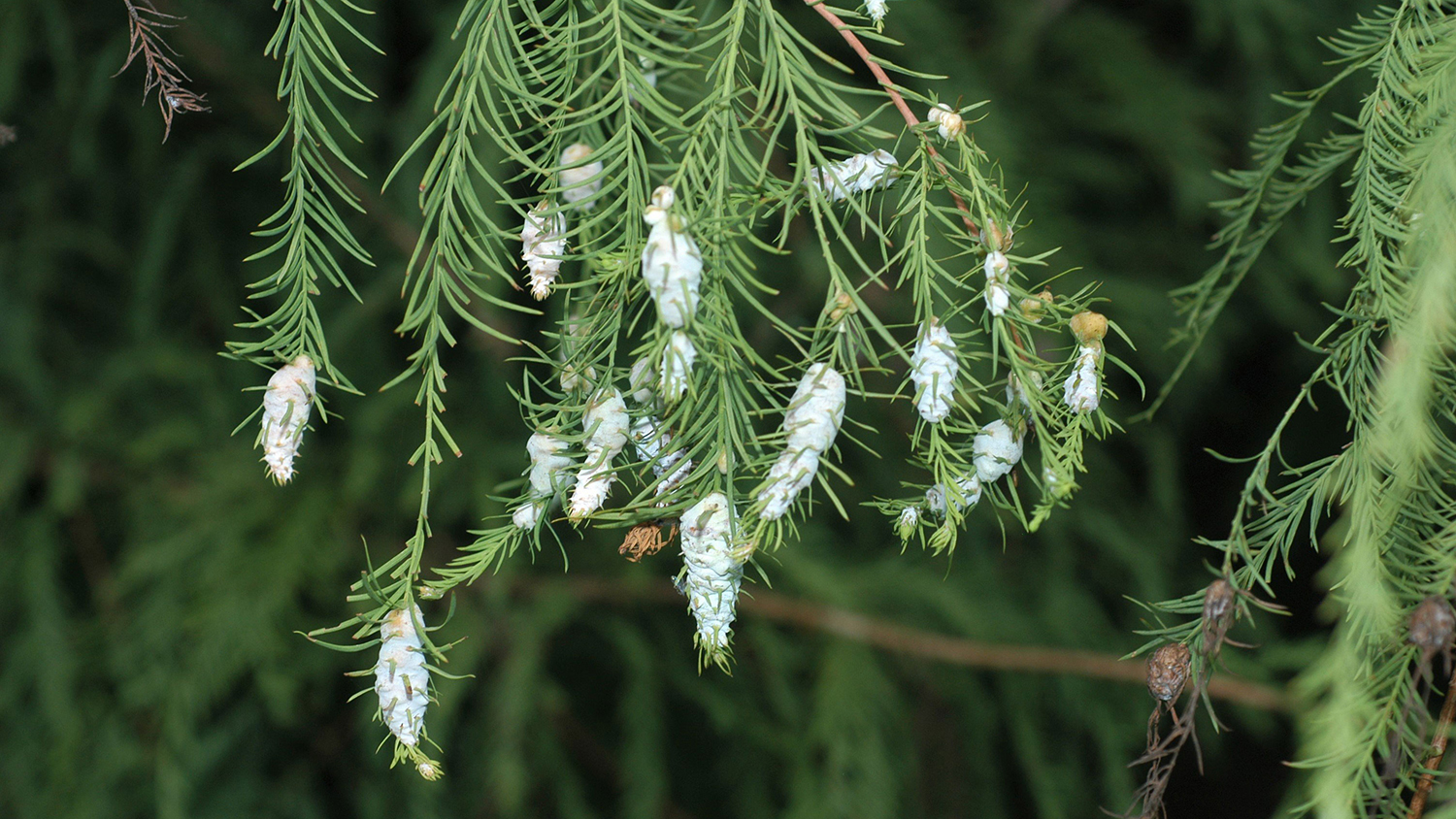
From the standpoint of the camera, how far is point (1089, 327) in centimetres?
27

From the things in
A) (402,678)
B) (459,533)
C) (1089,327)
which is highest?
(1089,327)

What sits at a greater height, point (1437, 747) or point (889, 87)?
point (889, 87)

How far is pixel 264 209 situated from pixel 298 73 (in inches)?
29.3

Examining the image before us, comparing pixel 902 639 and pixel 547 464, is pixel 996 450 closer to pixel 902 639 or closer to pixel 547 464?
pixel 547 464

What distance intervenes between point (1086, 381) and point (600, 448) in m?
0.15

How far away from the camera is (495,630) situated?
2.89 ft

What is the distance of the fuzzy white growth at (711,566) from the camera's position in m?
0.26

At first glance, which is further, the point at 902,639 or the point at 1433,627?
the point at 902,639

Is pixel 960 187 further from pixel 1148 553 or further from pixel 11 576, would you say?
pixel 11 576

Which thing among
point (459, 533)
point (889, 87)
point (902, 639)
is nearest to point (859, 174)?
point (889, 87)

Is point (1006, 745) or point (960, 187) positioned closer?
point (960, 187)

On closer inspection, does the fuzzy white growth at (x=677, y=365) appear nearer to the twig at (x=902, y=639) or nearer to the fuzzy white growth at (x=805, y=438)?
the fuzzy white growth at (x=805, y=438)

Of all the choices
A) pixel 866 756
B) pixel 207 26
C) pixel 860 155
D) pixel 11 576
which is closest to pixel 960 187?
pixel 860 155

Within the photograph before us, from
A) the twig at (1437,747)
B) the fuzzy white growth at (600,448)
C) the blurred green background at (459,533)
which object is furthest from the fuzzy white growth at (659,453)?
the blurred green background at (459,533)
